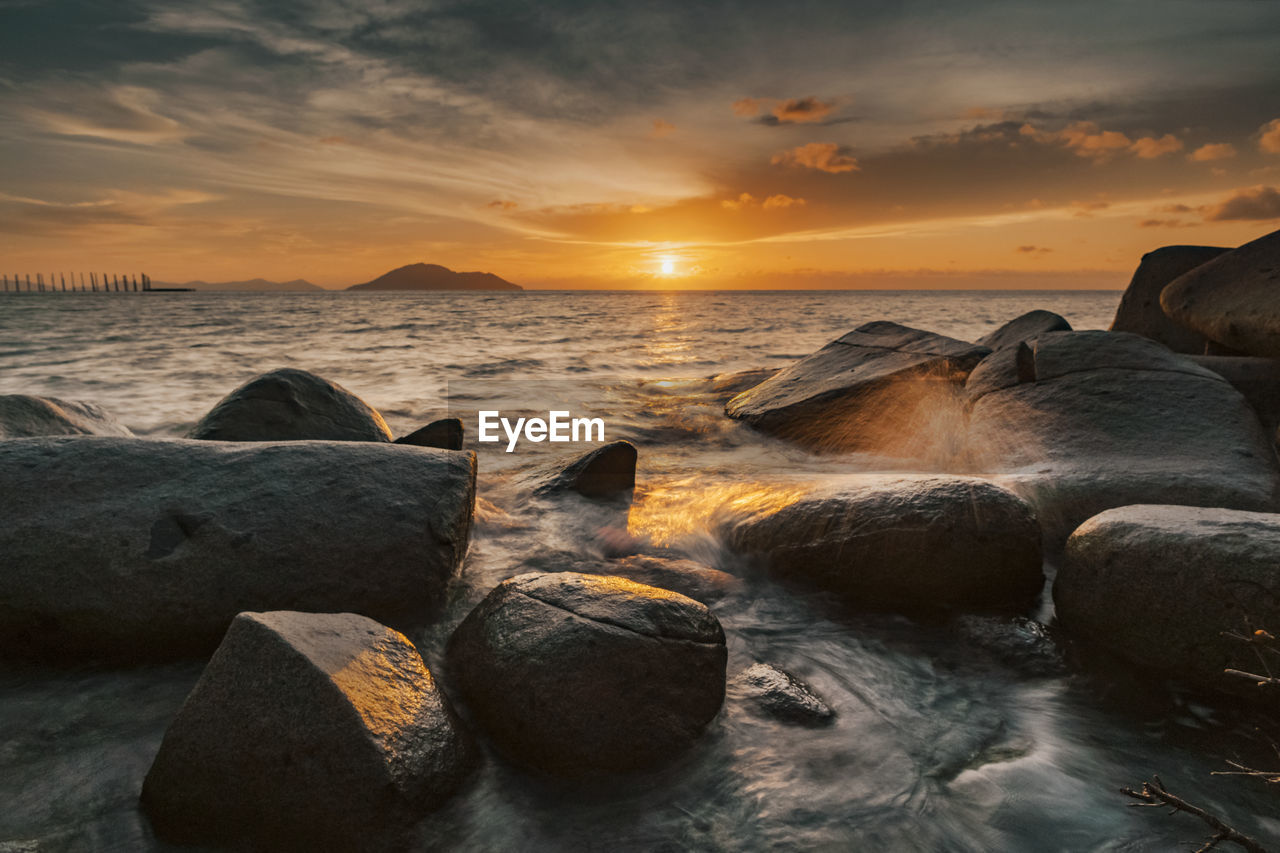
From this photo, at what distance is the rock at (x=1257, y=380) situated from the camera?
5785 millimetres

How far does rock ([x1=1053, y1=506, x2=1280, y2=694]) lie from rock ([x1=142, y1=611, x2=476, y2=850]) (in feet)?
9.49

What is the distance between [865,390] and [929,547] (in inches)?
141

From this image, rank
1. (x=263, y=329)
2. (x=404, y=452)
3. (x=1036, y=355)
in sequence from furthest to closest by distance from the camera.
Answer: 1. (x=263, y=329)
2. (x=1036, y=355)
3. (x=404, y=452)

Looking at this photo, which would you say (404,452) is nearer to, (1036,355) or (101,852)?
(101,852)

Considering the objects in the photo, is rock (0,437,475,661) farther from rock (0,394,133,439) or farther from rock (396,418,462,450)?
rock (396,418,462,450)

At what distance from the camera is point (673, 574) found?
4113mm

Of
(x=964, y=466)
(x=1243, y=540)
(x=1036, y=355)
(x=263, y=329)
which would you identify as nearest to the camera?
(x=1243, y=540)

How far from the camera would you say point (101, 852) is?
A: 2100 millimetres

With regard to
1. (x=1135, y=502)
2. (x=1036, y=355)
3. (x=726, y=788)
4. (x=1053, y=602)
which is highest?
(x=1036, y=355)

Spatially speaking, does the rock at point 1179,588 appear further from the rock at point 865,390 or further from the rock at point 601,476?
the rock at point 865,390

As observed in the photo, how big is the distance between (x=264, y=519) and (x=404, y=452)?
0.78 meters

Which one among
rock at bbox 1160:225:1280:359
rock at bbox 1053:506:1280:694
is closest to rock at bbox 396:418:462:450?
rock at bbox 1053:506:1280:694

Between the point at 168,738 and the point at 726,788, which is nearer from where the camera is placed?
the point at 168,738

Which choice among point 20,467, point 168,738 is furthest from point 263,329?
point 168,738
